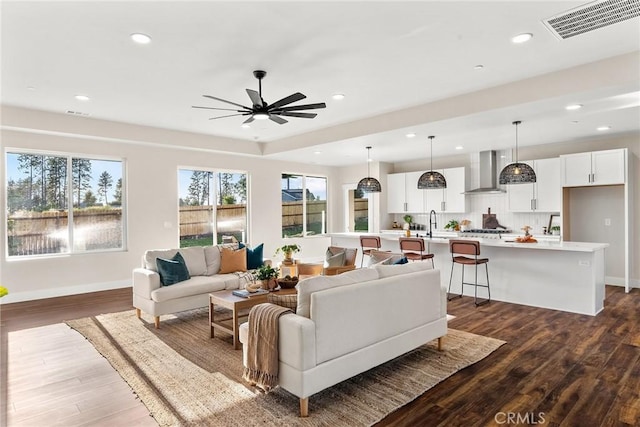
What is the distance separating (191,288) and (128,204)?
317cm

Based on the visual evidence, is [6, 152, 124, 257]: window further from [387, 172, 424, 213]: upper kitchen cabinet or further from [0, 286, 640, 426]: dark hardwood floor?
[387, 172, 424, 213]: upper kitchen cabinet

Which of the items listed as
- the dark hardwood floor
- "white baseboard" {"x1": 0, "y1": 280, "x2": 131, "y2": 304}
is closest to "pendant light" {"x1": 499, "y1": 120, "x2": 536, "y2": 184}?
the dark hardwood floor

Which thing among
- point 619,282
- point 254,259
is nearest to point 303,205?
point 254,259

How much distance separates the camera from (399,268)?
3.41m

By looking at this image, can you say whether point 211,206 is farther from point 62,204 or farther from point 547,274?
point 547,274

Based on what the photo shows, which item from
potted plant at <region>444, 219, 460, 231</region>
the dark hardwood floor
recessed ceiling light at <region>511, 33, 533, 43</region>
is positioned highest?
recessed ceiling light at <region>511, 33, 533, 43</region>

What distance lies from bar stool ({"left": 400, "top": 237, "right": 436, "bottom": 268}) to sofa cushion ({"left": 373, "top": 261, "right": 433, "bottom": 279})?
240cm

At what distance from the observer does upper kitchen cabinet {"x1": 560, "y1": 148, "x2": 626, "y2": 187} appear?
20.5 feet

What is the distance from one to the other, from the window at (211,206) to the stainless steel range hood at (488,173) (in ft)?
18.4

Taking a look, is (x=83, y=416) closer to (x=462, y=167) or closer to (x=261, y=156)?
(x=261, y=156)

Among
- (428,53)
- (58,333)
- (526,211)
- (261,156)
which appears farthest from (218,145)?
(526,211)

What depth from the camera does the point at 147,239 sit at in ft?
23.5

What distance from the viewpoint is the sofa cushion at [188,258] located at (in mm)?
4879

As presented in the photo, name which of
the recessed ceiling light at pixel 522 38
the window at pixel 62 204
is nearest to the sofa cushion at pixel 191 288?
the window at pixel 62 204
